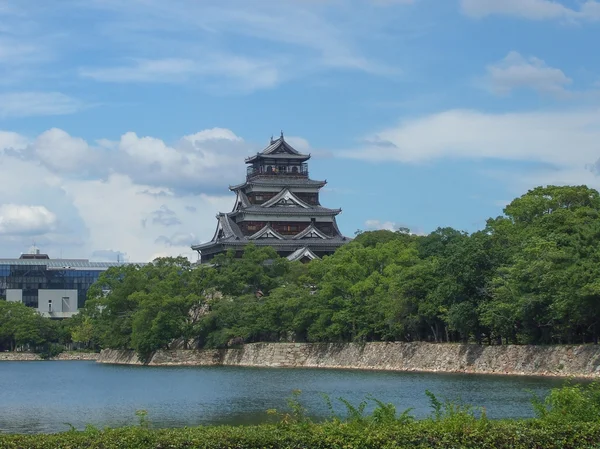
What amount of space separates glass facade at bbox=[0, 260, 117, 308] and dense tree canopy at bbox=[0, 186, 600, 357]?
37.1m

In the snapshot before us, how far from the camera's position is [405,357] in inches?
2199

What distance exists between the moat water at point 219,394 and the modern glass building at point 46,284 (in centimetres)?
6400

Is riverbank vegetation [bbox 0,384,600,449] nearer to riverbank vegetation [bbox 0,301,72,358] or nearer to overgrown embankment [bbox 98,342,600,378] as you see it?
overgrown embankment [bbox 98,342,600,378]

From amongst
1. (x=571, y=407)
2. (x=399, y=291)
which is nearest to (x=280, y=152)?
(x=399, y=291)

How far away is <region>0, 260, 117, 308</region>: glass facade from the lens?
126 m

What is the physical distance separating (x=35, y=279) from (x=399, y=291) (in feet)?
266

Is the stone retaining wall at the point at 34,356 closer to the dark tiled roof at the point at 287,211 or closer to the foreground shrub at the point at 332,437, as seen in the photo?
the dark tiled roof at the point at 287,211

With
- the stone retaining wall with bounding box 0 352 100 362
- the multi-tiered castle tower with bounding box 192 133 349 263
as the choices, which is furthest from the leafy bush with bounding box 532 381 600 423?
the stone retaining wall with bounding box 0 352 100 362

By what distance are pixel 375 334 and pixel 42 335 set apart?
47.3 metres

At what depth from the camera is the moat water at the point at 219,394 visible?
104 feet

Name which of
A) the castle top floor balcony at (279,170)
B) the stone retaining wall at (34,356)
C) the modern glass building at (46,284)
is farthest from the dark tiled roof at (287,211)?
the modern glass building at (46,284)

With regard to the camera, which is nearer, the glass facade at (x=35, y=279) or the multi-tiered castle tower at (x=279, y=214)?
the multi-tiered castle tower at (x=279, y=214)

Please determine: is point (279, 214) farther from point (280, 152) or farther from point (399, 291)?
point (399, 291)

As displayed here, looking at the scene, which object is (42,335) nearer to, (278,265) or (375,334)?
(278,265)
